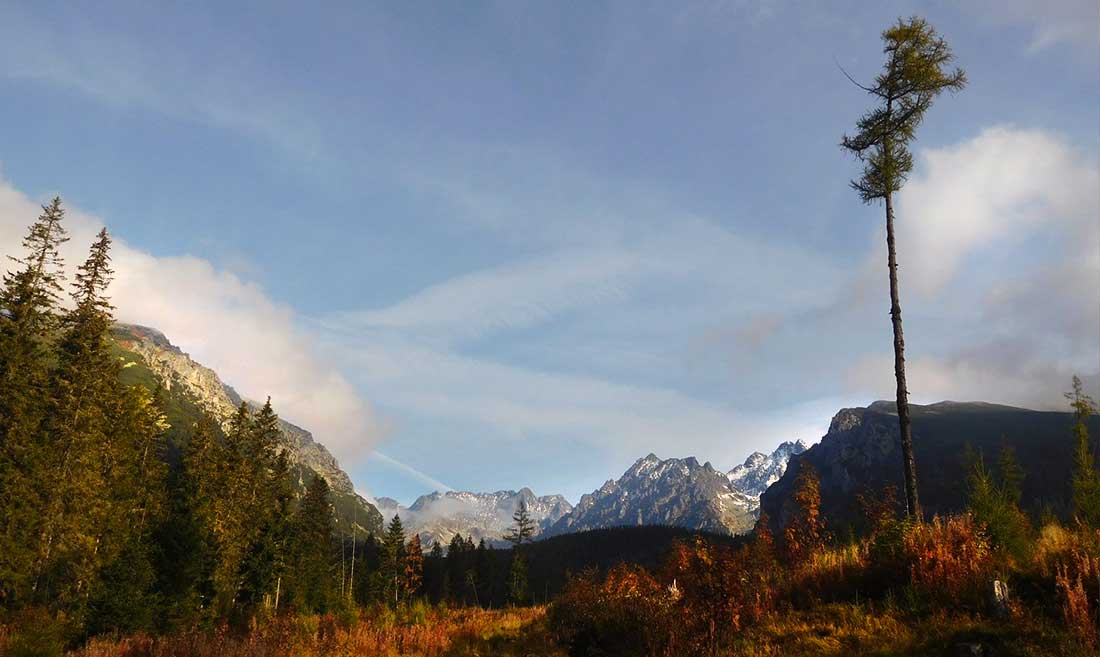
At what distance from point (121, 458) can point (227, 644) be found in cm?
3468

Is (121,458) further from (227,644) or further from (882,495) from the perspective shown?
(882,495)

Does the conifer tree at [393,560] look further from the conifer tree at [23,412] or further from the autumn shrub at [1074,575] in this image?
the autumn shrub at [1074,575]

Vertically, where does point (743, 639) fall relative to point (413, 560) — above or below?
above

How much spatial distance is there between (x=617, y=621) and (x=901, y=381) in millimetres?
11448

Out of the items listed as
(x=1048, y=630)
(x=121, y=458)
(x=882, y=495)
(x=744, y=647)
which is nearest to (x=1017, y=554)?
(x=1048, y=630)

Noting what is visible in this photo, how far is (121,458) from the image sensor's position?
38562 mm

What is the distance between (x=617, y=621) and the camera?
1290 cm

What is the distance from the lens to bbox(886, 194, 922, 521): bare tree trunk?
664 inches

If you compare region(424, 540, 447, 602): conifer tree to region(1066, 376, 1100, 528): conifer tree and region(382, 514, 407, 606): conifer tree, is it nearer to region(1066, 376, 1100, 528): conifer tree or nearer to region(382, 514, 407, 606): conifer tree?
region(382, 514, 407, 606): conifer tree

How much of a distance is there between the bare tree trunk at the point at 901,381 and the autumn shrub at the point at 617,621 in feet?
24.4

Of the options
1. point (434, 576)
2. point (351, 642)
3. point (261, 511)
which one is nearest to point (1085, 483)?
point (351, 642)

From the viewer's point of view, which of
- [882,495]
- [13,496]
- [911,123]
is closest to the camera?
[882,495]

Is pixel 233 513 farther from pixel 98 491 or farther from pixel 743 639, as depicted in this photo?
pixel 743 639

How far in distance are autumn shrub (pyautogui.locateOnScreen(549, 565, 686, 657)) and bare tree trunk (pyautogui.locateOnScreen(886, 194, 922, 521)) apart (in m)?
7.43
